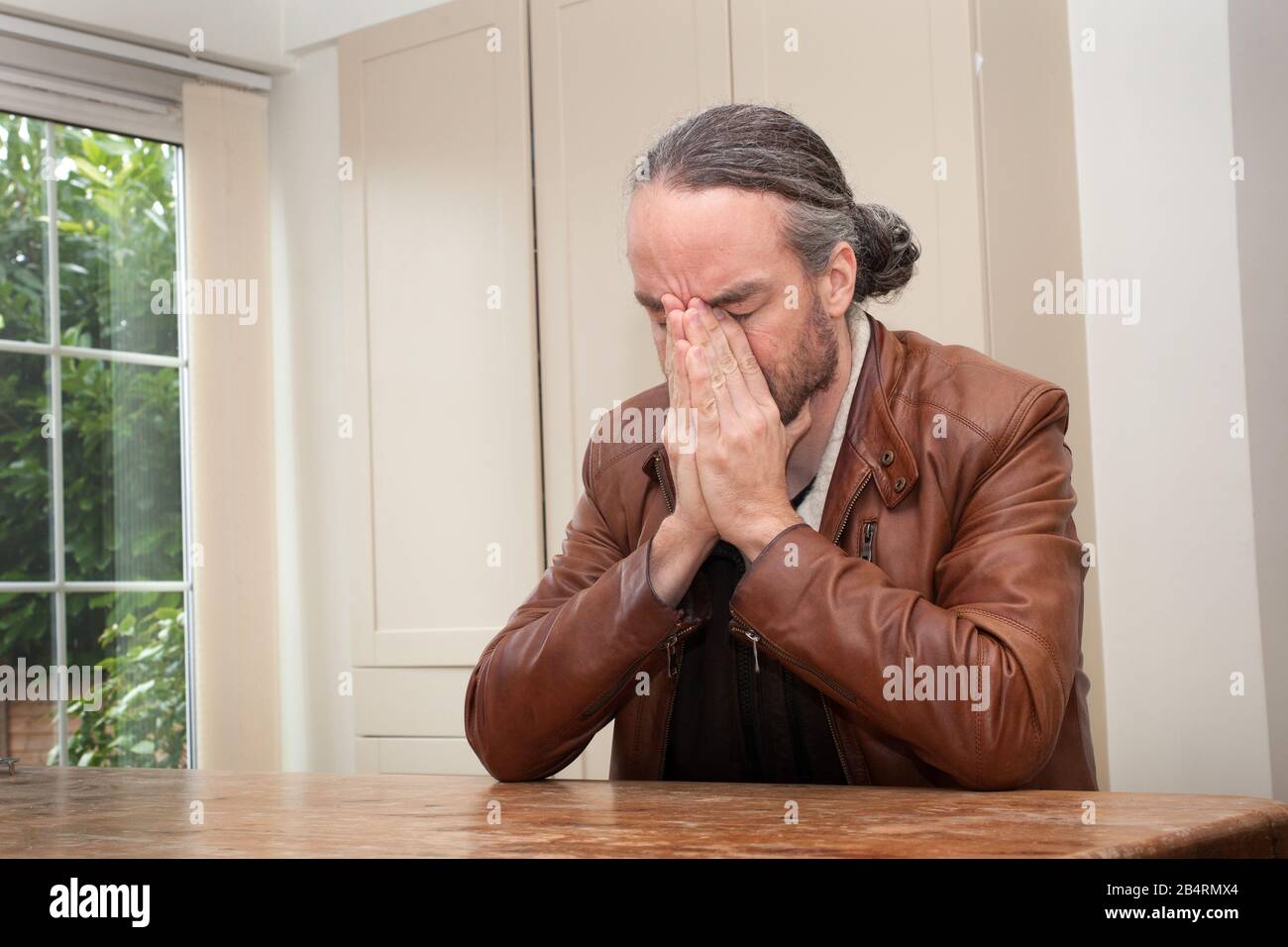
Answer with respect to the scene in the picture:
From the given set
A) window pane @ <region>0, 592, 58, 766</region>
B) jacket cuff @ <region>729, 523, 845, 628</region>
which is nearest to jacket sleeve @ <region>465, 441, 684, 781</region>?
jacket cuff @ <region>729, 523, 845, 628</region>

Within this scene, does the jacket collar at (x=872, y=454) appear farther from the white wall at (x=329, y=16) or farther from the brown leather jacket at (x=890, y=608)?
the white wall at (x=329, y=16)

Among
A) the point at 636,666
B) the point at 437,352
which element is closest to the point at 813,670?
the point at 636,666

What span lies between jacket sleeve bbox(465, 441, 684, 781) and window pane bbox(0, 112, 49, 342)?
1.96m

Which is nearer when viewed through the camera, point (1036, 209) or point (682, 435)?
point (682, 435)

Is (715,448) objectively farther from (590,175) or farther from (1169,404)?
(590,175)

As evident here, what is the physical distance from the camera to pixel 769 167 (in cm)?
149

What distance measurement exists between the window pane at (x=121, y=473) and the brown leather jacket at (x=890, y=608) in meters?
1.84

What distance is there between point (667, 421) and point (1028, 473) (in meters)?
0.38

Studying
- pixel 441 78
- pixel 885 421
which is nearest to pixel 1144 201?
pixel 885 421

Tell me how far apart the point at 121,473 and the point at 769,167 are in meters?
2.12

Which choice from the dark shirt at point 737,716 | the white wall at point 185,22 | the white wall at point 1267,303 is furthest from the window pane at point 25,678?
the white wall at point 1267,303

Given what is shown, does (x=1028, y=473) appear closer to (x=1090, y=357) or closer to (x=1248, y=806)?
(x=1248, y=806)

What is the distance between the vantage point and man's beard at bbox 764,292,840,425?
148 centimetres

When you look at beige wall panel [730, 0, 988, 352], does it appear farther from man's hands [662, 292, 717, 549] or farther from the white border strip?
the white border strip
